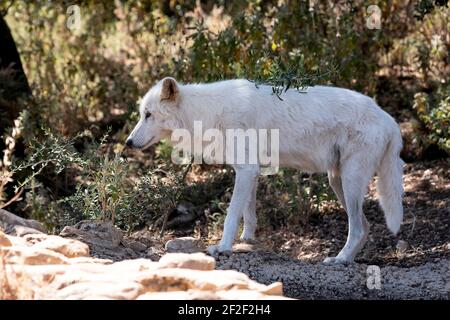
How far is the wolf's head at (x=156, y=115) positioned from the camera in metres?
8.02

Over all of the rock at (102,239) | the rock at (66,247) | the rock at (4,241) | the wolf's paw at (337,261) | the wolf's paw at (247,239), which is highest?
the rock at (4,241)

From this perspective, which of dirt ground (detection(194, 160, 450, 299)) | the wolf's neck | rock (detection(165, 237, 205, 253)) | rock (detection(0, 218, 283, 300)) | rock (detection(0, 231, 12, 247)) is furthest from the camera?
the wolf's neck

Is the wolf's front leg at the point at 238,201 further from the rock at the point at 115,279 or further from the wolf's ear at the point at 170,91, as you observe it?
the rock at the point at 115,279

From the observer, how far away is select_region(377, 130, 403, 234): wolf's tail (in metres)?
8.09

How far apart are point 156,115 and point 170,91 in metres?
0.25

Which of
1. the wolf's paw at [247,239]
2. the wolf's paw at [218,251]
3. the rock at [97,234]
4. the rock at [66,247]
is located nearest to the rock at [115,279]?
the rock at [66,247]

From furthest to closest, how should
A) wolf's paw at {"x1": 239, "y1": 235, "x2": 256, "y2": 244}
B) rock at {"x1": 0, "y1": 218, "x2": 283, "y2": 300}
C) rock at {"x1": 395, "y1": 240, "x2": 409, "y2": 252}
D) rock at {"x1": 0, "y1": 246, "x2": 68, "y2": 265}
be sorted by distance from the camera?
rock at {"x1": 395, "y1": 240, "x2": 409, "y2": 252} < wolf's paw at {"x1": 239, "y1": 235, "x2": 256, "y2": 244} < rock at {"x1": 0, "y1": 246, "x2": 68, "y2": 265} < rock at {"x1": 0, "y1": 218, "x2": 283, "y2": 300}

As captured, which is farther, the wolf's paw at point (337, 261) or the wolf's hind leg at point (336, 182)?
the wolf's hind leg at point (336, 182)

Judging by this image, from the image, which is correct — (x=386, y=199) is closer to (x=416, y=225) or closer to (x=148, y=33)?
(x=416, y=225)

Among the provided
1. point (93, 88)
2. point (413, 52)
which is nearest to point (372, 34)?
point (413, 52)

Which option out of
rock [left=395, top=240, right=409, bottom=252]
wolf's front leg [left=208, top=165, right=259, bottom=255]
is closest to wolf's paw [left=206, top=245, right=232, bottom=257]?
wolf's front leg [left=208, top=165, right=259, bottom=255]

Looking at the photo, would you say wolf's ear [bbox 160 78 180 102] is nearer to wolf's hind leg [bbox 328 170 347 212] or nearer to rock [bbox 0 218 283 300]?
wolf's hind leg [bbox 328 170 347 212]

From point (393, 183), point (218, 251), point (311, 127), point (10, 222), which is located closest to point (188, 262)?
point (218, 251)

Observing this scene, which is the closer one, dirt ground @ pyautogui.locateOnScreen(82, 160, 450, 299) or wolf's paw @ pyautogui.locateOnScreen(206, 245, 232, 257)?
dirt ground @ pyautogui.locateOnScreen(82, 160, 450, 299)
